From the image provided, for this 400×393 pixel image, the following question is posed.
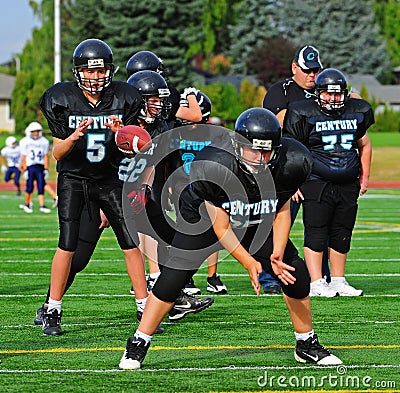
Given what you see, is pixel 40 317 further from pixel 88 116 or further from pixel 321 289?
pixel 321 289

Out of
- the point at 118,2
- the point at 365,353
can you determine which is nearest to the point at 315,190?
the point at 365,353

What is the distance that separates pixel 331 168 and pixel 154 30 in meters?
41.3

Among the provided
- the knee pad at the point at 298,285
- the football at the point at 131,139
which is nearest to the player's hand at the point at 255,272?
the knee pad at the point at 298,285

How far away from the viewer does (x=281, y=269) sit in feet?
16.3

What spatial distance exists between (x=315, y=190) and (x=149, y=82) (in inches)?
73.9

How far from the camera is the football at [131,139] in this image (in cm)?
582

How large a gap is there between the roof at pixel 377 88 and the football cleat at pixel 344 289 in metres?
59.7

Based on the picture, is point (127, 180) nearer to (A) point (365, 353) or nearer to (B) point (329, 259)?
(A) point (365, 353)

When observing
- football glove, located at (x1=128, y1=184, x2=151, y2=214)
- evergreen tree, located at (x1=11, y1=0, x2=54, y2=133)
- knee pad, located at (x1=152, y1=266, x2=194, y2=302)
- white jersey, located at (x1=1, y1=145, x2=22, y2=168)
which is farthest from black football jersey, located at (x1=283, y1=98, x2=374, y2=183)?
evergreen tree, located at (x1=11, y1=0, x2=54, y2=133)

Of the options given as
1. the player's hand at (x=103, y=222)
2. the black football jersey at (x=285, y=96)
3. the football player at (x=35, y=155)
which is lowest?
the football player at (x=35, y=155)

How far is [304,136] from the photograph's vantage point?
7.70 meters

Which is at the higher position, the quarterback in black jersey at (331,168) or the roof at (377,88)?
the quarterback in black jersey at (331,168)

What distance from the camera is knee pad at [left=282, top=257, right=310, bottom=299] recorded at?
508 centimetres

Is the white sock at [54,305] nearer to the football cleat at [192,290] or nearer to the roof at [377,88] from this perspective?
the football cleat at [192,290]
